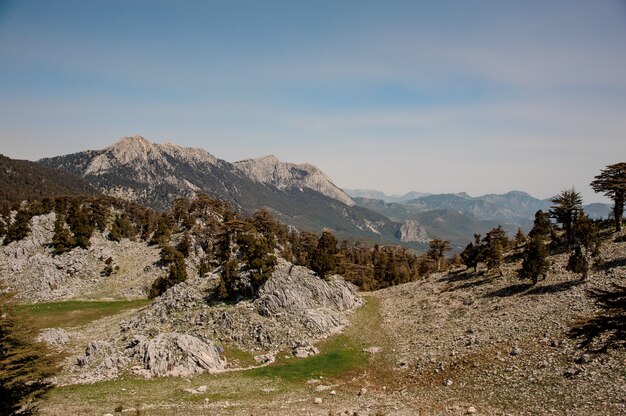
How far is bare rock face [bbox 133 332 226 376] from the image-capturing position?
4522 cm

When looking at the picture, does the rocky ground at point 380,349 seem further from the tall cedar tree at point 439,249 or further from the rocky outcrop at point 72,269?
the tall cedar tree at point 439,249

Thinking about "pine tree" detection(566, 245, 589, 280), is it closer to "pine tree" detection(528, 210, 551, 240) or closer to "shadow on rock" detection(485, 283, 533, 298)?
"shadow on rock" detection(485, 283, 533, 298)

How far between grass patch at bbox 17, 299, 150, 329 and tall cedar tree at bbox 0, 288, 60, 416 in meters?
52.5

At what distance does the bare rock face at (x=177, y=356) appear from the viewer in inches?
1780

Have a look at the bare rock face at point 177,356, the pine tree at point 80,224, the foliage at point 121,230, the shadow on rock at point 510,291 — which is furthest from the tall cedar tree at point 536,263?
the foliage at point 121,230

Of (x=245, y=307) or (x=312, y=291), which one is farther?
(x=312, y=291)

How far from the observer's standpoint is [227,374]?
4644 centimetres

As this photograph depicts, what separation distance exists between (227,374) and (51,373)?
2409 centimetres

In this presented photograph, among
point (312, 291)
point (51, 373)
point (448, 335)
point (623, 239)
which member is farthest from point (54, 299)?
point (623, 239)

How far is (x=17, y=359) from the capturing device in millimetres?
23516

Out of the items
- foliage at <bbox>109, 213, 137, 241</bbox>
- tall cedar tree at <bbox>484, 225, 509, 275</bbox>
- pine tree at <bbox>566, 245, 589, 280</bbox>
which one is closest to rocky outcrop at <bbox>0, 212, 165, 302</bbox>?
foliage at <bbox>109, 213, 137, 241</bbox>

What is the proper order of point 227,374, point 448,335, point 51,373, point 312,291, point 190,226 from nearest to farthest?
point 51,373
point 227,374
point 448,335
point 312,291
point 190,226

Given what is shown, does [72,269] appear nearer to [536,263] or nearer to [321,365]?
[321,365]

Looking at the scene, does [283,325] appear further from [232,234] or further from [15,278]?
[15,278]
